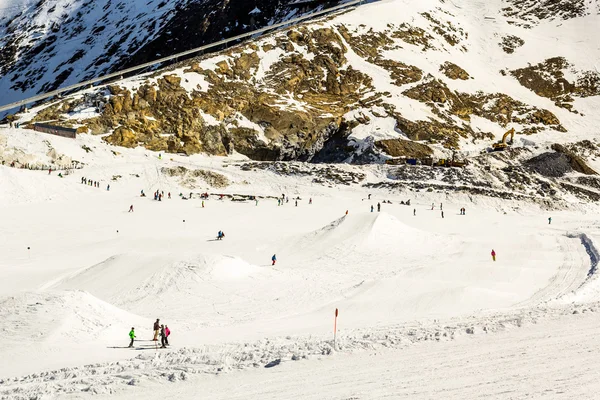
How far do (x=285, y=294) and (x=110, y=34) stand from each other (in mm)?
116434

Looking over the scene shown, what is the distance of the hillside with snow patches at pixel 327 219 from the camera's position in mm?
15336

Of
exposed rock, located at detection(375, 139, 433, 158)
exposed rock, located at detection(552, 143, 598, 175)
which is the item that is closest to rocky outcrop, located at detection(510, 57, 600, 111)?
exposed rock, located at detection(552, 143, 598, 175)

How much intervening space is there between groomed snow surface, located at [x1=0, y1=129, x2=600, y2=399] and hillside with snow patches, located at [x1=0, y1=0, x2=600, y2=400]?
12 cm

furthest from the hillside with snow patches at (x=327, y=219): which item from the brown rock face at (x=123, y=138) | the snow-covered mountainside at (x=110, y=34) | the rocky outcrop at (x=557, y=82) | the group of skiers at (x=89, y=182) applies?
the snow-covered mountainside at (x=110, y=34)

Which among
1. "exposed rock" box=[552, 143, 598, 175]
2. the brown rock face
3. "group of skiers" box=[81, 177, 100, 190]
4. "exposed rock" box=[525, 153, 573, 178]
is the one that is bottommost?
"exposed rock" box=[552, 143, 598, 175]

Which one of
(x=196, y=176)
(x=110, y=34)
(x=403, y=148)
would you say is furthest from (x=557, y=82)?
(x=110, y=34)

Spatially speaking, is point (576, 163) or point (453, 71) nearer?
point (576, 163)

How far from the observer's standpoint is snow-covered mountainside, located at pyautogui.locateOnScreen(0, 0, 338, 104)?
11781 cm

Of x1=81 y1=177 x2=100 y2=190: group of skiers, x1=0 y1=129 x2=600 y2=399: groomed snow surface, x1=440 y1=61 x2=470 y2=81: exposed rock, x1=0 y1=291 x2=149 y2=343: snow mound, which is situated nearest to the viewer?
x1=0 y1=129 x2=600 y2=399: groomed snow surface

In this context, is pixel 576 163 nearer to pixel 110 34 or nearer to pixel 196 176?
pixel 196 176

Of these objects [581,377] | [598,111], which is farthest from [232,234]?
[598,111]

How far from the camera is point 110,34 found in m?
130

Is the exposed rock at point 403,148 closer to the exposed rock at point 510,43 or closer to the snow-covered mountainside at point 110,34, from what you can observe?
the exposed rock at point 510,43

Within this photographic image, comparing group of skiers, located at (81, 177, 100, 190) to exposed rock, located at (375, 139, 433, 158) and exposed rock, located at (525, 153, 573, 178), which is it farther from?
exposed rock, located at (525, 153, 573, 178)
